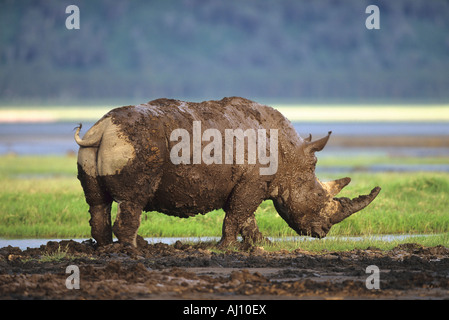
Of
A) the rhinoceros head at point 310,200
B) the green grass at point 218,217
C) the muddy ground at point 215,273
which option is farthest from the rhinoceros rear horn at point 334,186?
the muddy ground at point 215,273

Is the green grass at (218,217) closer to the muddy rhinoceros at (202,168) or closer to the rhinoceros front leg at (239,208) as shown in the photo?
the muddy rhinoceros at (202,168)

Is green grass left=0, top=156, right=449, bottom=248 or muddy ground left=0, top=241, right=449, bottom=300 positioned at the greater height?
green grass left=0, top=156, right=449, bottom=248

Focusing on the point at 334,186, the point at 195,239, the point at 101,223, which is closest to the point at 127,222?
the point at 101,223

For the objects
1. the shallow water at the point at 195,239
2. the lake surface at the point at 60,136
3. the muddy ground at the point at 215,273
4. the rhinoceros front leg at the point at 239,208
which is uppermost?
the lake surface at the point at 60,136

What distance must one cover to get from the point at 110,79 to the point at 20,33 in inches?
603

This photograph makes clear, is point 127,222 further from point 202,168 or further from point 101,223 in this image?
point 202,168

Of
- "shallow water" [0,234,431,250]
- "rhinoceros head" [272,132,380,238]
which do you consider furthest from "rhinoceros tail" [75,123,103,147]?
"rhinoceros head" [272,132,380,238]

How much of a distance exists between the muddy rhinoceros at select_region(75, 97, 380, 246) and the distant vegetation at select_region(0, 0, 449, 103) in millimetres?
104809

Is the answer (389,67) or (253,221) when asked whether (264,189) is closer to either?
(253,221)

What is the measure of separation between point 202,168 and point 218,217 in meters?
4.22

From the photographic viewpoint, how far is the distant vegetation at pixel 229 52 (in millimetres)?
124188

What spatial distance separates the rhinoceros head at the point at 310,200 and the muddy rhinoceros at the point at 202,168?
0.6 inches

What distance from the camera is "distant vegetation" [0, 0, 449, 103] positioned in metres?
124

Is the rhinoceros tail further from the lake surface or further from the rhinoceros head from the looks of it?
the lake surface
